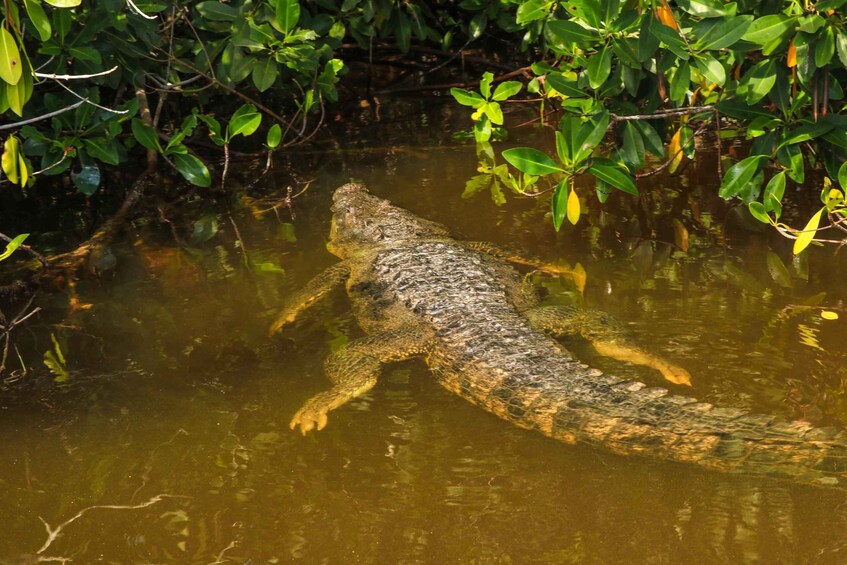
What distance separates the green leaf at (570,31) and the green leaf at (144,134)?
298cm

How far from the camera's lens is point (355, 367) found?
4.19 metres

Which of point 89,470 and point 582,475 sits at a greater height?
point 582,475

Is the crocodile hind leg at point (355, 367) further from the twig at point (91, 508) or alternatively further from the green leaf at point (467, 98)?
the green leaf at point (467, 98)

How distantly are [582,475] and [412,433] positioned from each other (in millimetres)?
734

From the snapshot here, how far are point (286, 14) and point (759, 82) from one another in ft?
11.0

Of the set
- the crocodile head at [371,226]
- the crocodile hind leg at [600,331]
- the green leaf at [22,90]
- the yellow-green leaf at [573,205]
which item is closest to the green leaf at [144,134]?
the crocodile head at [371,226]

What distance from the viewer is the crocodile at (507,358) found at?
326 centimetres

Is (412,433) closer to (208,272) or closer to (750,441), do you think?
(750,441)

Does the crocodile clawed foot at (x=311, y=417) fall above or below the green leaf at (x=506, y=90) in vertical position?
below

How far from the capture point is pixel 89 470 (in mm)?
3588

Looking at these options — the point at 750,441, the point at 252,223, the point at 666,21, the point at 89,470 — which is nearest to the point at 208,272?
the point at 252,223

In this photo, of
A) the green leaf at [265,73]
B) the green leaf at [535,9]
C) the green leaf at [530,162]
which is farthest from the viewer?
the green leaf at [265,73]

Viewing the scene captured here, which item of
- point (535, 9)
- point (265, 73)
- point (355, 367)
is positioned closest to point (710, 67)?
point (535, 9)

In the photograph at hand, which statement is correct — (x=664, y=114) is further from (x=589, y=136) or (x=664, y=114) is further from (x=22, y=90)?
(x=22, y=90)
